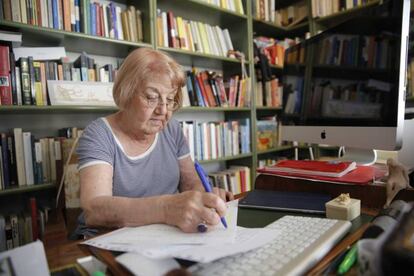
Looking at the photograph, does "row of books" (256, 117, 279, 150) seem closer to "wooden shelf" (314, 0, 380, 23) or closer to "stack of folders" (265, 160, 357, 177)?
"wooden shelf" (314, 0, 380, 23)

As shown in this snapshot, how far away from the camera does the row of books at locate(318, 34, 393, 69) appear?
2.86 ft

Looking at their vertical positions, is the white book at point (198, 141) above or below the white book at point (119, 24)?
below

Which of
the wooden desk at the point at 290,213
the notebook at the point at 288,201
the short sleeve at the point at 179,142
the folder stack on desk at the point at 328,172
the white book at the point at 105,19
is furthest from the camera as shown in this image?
the white book at the point at 105,19

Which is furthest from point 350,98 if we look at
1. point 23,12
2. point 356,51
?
point 23,12

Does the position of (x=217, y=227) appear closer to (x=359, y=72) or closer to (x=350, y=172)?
(x=350, y=172)

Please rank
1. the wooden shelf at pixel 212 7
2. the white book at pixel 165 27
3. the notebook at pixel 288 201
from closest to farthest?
the notebook at pixel 288 201 → the white book at pixel 165 27 → the wooden shelf at pixel 212 7

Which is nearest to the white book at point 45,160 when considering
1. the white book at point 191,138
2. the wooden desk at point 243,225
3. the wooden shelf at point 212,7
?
the white book at point 191,138

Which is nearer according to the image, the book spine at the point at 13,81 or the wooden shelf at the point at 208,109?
the book spine at the point at 13,81

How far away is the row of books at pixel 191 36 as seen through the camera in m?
1.91

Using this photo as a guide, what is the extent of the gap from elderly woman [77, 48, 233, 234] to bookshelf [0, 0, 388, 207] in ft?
2.02

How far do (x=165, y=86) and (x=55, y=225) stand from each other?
703 millimetres

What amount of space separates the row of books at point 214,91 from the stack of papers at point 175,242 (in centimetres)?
152

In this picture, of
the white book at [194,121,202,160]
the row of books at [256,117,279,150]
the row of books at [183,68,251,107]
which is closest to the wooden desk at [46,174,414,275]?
the white book at [194,121,202,160]

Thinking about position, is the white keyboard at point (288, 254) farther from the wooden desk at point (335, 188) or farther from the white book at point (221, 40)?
the white book at point (221, 40)
